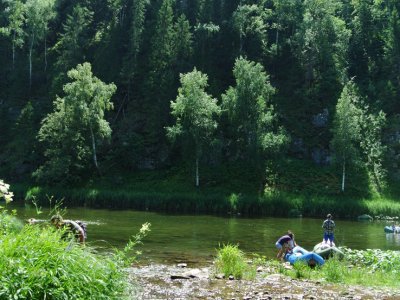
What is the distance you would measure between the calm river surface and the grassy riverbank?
3865 millimetres

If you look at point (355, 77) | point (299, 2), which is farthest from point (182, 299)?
point (299, 2)

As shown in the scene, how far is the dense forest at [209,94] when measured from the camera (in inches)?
2096

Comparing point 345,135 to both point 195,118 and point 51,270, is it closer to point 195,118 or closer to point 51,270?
point 195,118

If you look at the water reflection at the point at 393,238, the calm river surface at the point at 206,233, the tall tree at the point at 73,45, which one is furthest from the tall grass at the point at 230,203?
the tall tree at the point at 73,45

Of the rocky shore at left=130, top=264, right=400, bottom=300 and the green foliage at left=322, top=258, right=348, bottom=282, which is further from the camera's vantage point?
the green foliage at left=322, top=258, right=348, bottom=282

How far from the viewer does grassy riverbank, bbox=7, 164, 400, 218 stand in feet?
150

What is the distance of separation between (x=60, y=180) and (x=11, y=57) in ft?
128

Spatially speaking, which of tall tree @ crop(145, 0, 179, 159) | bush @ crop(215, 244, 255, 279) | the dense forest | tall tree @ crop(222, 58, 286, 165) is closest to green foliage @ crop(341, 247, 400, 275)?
bush @ crop(215, 244, 255, 279)

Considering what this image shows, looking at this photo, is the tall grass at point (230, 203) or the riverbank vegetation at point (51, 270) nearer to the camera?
the riverbank vegetation at point (51, 270)

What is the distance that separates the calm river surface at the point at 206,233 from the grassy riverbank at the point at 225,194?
3865mm

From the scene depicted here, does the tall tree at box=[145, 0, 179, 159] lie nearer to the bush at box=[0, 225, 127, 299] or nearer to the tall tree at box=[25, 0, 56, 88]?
the tall tree at box=[25, 0, 56, 88]

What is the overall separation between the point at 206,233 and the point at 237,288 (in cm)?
1650

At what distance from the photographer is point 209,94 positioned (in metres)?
63.7

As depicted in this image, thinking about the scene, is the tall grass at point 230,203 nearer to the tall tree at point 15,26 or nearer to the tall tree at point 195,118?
the tall tree at point 195,118
